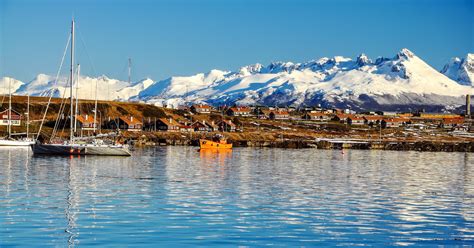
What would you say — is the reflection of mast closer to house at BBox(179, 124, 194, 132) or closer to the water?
the water

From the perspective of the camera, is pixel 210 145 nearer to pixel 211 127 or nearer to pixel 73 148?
pixel 73 148

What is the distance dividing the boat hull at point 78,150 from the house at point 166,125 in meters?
90.5

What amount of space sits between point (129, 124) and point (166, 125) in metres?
10.7

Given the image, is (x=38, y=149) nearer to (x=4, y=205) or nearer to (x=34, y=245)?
(x=4, y=205)

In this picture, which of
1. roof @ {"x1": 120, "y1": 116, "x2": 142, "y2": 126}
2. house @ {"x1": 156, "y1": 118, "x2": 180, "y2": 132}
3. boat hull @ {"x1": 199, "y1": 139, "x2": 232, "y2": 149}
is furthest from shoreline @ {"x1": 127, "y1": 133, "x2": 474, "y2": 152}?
boat hull @ {"x1": 199, "y1": 139, "x2": 232, "y2": 149}

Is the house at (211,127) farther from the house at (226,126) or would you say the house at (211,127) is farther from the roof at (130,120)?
the roof at (130,120)

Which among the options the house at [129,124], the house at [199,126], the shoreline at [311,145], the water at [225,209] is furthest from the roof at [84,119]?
the water at [225,209]

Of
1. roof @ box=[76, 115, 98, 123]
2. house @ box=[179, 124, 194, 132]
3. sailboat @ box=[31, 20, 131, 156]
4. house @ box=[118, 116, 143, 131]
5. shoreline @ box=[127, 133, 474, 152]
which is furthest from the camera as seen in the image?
house @ box=[179, 124, 194, 132]

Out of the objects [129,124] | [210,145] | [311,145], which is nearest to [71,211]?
[210,145]

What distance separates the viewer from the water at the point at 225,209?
96.1 feet

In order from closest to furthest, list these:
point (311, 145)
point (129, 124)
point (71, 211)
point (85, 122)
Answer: point (71, 211)
point (311, 145)
point (85, 122)
point (129, 124)

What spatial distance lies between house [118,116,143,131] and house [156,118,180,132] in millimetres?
4523

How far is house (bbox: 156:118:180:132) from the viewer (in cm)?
17935

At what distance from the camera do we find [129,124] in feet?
566
